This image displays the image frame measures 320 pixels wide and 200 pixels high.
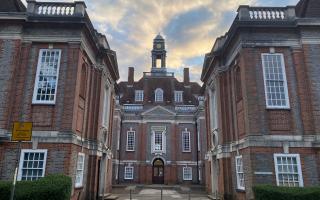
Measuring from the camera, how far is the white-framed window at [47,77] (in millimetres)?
14789

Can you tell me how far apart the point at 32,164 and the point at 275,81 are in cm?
1394

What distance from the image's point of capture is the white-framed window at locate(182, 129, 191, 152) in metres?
38.8

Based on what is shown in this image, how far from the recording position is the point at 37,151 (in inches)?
543

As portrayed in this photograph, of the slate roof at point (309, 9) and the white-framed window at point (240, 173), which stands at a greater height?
the slate roof at point (309, 9)

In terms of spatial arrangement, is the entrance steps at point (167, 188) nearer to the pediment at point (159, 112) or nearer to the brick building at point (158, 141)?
the brick building at point (158, 141)

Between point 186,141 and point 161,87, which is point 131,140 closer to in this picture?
point 186,141

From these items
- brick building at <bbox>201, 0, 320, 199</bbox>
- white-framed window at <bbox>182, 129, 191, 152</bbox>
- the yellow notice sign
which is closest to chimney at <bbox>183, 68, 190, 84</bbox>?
Answer: white-framed window at <bbox>182, 129, 191, 152</bbox>

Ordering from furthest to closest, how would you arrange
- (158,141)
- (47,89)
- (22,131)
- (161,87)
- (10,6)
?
(161,87) < (158,141) < (10,6) < (47,89) < (22,131)

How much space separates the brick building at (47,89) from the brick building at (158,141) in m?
20.3

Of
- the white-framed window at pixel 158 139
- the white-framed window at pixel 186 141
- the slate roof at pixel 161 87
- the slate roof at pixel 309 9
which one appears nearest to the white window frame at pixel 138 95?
the slate roof at pixel 161 87

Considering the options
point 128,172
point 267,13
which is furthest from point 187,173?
point 267,13

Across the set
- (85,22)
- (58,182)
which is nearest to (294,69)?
(85,22)

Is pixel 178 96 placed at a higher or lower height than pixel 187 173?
higher

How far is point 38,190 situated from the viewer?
410 inches
